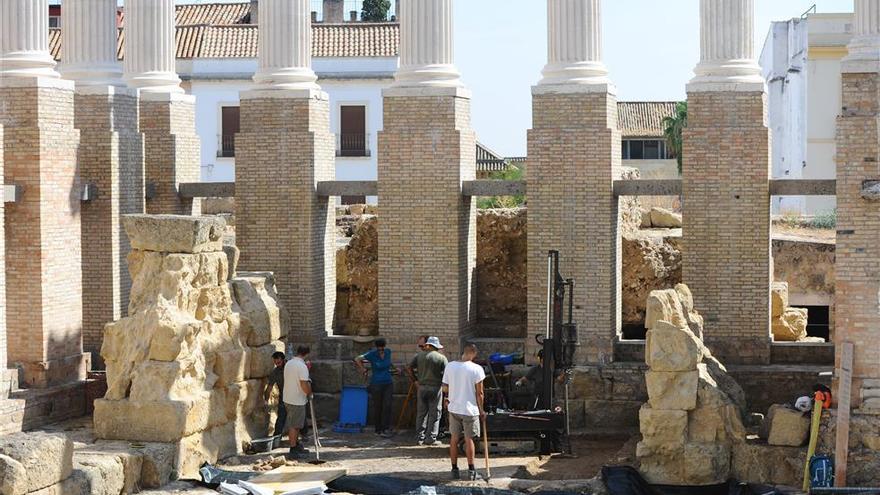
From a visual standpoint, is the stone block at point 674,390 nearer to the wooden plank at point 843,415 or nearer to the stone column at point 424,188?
the wooden plank at point 843,415

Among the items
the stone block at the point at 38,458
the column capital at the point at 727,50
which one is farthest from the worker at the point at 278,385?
the column capital at the point at 727,50

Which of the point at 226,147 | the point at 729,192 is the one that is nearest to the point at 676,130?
the point at 226,147

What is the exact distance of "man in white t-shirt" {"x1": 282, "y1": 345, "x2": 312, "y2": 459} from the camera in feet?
72.7

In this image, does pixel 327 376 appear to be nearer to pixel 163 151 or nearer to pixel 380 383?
pixel 380 383

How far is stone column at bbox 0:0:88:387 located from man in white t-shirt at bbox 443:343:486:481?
6534mm

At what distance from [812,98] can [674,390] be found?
A: 3138 centimetres

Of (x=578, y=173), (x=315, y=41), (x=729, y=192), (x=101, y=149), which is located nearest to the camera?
(x=729, y=192)

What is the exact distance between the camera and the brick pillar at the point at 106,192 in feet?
86.2

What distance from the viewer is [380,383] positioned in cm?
2423

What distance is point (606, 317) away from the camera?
83.7ft

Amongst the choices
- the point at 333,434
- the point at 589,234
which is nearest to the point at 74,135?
the point at 333,434

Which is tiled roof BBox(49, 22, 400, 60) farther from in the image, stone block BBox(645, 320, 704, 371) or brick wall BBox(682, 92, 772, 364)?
stone block BBox(645, 320, 704, 371)

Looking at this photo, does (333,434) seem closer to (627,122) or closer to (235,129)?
(235,129)

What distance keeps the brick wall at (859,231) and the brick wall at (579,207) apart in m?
4.53
